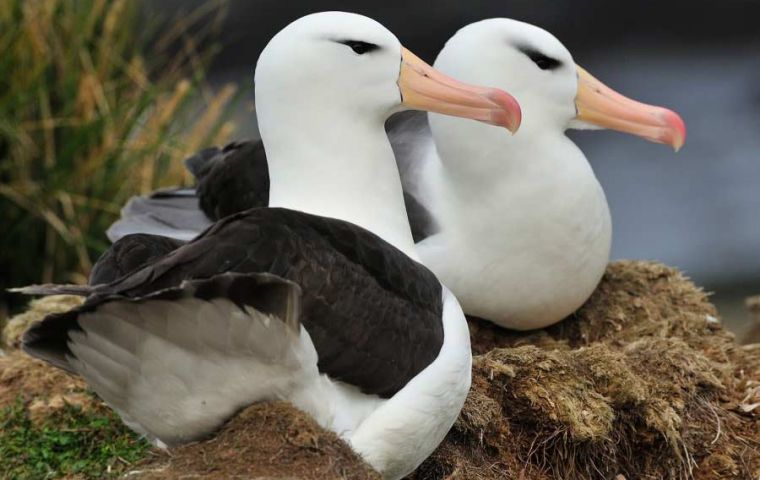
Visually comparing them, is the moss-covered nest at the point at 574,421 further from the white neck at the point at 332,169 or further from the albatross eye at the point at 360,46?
the albatross eye at the point at 360,46

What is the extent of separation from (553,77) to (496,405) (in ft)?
5.66

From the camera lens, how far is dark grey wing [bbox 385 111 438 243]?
19.4 feet

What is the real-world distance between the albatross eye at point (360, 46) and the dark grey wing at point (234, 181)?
1.57 metres

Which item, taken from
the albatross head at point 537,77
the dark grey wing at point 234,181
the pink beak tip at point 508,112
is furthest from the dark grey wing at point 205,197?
the pink beak tip at point 508,112

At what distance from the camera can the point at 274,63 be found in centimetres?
455

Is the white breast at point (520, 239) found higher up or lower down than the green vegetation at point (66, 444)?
higher up

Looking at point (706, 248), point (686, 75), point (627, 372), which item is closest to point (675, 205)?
point (706, 248)

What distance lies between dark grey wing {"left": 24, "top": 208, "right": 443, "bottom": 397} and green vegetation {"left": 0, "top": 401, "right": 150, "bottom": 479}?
1066 mm

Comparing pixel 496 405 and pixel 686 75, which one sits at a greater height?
pixel 496 405

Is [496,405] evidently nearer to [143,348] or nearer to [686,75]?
[143,348]

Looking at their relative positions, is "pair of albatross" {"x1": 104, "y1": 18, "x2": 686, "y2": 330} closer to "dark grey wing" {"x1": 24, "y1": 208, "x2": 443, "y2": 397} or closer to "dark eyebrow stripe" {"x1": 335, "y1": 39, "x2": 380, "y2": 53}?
"dark eyebrow stripe" {"x1": 335, "y1": 39, "x2": 380, "y2": 53}

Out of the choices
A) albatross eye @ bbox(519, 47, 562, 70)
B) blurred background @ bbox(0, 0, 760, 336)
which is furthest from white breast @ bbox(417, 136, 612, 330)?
blurred background @ bbox(0, 0, 760, 336)

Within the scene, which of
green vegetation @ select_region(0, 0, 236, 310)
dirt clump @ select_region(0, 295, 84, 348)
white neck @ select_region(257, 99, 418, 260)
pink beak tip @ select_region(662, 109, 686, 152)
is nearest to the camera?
white neck @ select_region(257, 99, 418, 260)

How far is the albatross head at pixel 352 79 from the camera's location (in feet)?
14.9
